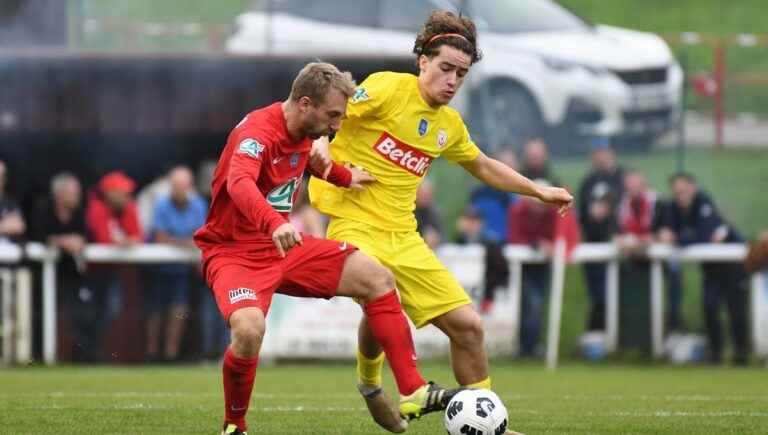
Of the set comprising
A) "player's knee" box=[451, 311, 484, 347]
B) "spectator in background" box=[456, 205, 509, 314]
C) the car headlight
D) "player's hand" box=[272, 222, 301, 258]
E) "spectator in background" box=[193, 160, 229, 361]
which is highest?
the car headlight

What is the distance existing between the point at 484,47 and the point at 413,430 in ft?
30.1

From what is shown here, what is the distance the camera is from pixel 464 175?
714 inches

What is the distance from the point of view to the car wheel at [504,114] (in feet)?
56.7

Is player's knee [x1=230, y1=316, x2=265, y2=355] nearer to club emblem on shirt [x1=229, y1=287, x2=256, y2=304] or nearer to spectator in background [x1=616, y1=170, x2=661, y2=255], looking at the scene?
club emblem on shirt [x1=229, y1=287, x2=256, y2=304]

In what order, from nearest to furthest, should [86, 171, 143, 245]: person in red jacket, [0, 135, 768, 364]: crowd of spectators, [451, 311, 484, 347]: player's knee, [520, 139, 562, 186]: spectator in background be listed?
[451, 311, 484, 347]: player's knee, [0, 135, 768, 364]: crowd of spectators, [86, 171, 143, 245]: person in red jacket, [520, 139, 562, 186]: spectator in background

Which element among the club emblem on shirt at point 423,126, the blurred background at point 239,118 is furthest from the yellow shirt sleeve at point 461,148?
the blurred background at point 239,118

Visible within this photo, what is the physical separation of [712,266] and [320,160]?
29.3ft

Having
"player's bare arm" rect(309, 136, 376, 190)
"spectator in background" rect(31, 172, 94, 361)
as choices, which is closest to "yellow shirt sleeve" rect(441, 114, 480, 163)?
"player's bare arm" rect(309, 136, 376, 190)

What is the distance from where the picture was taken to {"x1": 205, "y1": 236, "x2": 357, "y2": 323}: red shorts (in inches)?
311

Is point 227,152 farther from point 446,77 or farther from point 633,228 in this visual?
point 633,228

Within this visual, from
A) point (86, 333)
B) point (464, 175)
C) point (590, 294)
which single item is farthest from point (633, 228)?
point (86, 333)

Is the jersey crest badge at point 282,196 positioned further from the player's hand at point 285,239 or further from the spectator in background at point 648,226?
the spectator in background at point 648,226

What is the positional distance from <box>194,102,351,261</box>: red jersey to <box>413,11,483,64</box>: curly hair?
99 cm

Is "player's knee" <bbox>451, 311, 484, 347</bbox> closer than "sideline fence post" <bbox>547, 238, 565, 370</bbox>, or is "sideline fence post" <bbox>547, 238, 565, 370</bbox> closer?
"player's knee" <bbox>451, 311, 484, 347</bbox>
